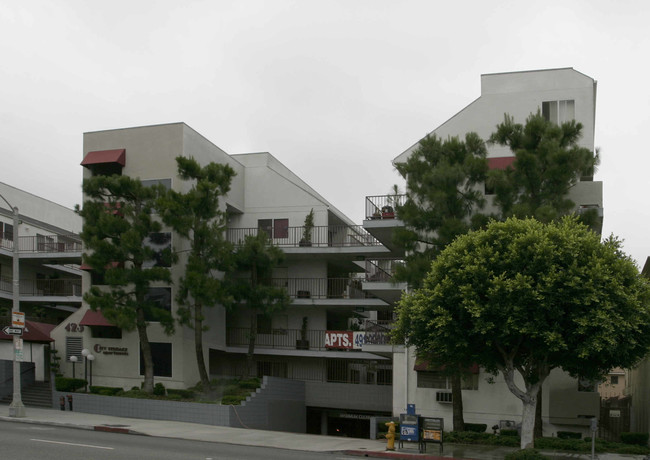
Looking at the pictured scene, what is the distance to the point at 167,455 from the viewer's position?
1912 cm

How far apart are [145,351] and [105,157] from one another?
33.1 feet

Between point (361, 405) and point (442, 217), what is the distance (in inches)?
611

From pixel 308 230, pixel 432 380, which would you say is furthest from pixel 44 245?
pixel 432 380

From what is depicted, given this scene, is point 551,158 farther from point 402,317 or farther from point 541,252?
point 402,317

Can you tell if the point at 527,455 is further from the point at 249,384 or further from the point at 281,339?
the point at 281,339

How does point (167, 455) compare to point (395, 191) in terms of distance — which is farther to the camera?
point (395, 191)

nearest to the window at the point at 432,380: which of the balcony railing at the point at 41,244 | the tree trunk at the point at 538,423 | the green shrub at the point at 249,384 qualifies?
the tree trunk at the point at 538,423

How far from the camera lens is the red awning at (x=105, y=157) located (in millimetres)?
37125

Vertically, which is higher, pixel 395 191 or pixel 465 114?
pixel 465 114

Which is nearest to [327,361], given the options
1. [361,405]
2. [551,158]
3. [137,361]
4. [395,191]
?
[361,405]

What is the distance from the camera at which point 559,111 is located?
3167 centimetres

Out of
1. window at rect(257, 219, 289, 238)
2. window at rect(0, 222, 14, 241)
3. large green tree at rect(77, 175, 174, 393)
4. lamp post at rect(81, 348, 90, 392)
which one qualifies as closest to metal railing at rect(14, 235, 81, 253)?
window at rect(0, 222, 14, 241)

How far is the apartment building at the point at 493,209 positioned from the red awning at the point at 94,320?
14.4 metres

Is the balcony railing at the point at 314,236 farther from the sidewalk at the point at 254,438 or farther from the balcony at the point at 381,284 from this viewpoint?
the sidewalk at the point at 254,438
